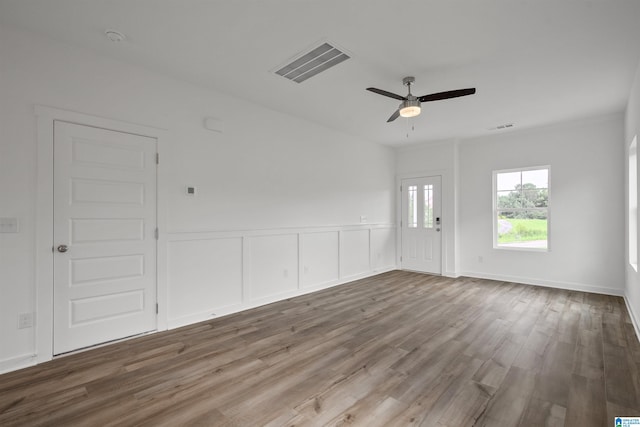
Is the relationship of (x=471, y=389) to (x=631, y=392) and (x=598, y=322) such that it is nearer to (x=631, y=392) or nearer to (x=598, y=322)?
(x=631, y=392)

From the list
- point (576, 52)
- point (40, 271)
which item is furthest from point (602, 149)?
point (40, 271)

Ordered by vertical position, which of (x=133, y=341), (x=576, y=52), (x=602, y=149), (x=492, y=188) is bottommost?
(x=133, y=341)

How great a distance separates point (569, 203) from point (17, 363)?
24.8 feet

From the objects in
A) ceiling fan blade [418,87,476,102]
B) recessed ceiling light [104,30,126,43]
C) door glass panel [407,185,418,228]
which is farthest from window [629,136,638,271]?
recessed ceiling light [104,30,126,43]

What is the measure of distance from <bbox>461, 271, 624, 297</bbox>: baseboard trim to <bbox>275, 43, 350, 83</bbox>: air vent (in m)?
5.24

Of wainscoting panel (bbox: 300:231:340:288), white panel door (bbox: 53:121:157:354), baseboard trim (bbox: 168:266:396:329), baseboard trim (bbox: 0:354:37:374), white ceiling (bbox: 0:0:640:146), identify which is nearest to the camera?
white ceiling (bbox: 0:0:640:146)

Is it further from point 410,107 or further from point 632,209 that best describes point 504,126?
point 410,107

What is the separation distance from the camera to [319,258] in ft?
17.5

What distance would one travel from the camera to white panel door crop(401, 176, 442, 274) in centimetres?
658

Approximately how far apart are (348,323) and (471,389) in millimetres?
1603

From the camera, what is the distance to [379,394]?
219 centimetres

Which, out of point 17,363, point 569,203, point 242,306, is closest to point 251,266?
point 242,306

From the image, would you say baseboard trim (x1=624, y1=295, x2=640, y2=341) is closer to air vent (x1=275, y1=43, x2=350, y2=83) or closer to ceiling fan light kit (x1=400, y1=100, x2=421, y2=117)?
ceiling fan light kit (x1=400, y1=100, x2=421, y2=117)

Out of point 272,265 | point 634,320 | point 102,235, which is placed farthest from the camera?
point 272,265
